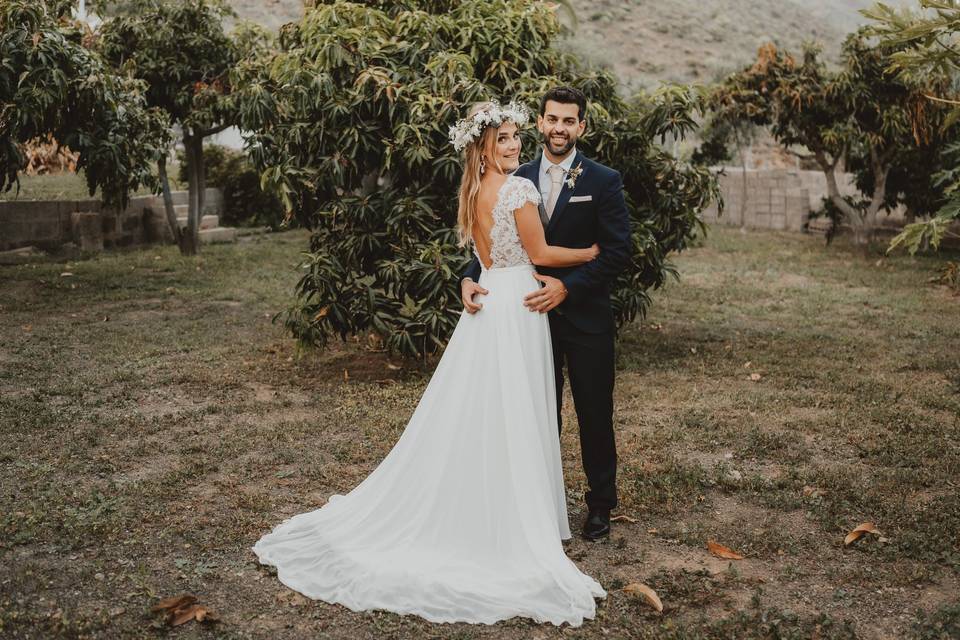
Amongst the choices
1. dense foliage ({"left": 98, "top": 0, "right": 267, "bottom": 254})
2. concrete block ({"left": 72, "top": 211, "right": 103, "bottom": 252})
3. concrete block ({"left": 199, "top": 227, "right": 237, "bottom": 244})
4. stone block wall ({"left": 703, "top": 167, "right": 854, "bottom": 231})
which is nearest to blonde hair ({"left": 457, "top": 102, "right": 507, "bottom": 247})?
dense foliage ({"left": 98, "top": 0, "right": 267, "bottom": 254})

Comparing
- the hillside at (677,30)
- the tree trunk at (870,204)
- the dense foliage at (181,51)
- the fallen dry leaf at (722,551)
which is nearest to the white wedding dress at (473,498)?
the fallen dry leaf at (722,551)

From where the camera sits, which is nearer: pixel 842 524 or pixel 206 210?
pixel 842 524

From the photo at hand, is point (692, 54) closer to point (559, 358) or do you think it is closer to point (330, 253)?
point (330, 253)

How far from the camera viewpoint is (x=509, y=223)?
4316 millimetres

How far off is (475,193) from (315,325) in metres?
3.66

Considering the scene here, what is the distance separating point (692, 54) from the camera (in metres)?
43.3

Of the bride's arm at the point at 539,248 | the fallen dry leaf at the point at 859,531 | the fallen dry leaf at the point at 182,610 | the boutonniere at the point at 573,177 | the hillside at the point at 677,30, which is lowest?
the fallen dry leaf at the point at 182,610

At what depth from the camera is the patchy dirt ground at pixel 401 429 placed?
3.85 metres

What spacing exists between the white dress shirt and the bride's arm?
216 mm

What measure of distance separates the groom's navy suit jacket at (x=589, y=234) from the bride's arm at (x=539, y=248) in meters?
0.05

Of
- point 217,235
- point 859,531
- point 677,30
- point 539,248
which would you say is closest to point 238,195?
point 217,235

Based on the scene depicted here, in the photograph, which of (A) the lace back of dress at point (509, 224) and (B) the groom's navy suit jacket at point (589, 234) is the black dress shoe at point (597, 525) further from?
(A) the lace back of dress at point (509, 224)

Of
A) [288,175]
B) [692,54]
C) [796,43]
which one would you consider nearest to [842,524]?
[288,175]

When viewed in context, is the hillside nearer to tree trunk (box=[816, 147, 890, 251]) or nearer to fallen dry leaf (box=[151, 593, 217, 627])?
tree trunk (box=[816, 147, 890, 251])
